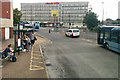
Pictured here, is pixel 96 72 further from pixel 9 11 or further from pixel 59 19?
pixel 59 19

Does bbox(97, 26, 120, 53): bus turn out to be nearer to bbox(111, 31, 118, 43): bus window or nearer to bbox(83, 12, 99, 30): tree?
bbox(111, 31, 118, 43): bus window

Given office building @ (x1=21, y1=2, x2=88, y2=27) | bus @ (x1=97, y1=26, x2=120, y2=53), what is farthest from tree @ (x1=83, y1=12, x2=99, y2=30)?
bus @ (x1=97, y1=26, x2=120, y2=53)

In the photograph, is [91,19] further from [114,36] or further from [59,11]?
[114,36]

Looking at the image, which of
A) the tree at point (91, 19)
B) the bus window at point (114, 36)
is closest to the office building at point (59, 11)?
the tree at point (91, 19)

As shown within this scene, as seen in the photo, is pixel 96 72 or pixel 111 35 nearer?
pixel 96 72

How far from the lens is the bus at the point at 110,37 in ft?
49.6

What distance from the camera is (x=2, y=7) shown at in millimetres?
24531

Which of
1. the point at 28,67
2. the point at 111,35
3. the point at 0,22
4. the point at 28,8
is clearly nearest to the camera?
the point at 28,67

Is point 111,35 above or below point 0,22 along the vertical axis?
below

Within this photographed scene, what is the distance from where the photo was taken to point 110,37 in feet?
54.9

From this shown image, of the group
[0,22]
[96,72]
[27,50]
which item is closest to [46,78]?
[96,72]

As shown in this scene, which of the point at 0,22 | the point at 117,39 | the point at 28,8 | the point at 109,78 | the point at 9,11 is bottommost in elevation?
the point at 109,78

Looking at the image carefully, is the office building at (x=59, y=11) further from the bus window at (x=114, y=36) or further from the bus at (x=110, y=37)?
the bus window at (x=114, y=36)

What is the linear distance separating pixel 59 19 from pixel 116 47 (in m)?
93.2
